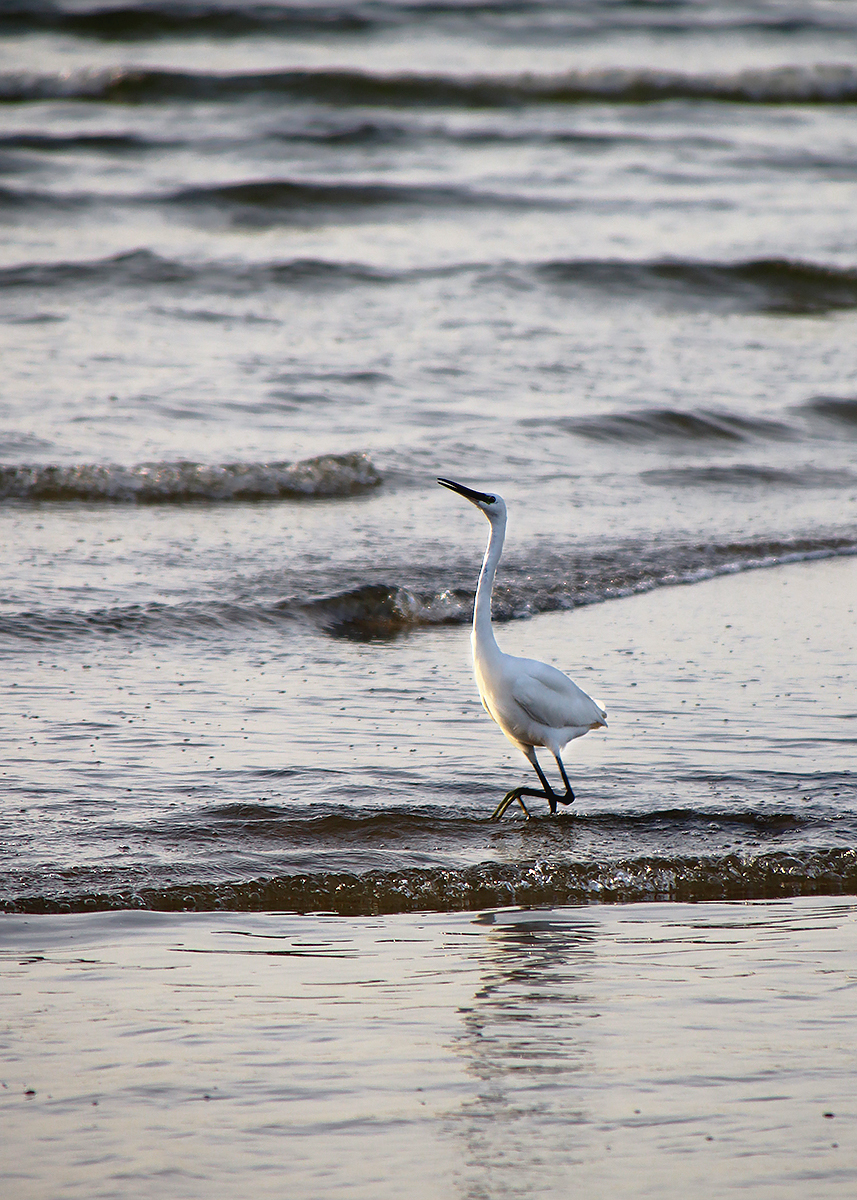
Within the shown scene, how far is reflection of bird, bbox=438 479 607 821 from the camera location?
426 cm

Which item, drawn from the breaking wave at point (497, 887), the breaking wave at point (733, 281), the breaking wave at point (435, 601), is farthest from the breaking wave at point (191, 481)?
the breaking wave at point (733, 281)

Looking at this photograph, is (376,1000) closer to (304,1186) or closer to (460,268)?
(304,1186)

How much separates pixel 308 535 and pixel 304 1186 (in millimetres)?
5202

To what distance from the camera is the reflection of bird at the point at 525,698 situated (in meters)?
4.26

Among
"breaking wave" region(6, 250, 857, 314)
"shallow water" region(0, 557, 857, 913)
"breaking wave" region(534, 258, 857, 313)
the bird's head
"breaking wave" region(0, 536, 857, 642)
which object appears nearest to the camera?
"shallow water" region(0, 557, 857, 913)

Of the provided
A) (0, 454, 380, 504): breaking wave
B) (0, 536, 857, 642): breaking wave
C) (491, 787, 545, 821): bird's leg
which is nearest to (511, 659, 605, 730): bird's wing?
(491, 787, 545, 821): bird's leg

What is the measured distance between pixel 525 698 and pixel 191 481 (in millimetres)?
4038

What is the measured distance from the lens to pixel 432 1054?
8.90ft

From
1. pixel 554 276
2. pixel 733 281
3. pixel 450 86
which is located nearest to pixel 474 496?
pixel 554 276

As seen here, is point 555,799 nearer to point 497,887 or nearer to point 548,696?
point 548,696

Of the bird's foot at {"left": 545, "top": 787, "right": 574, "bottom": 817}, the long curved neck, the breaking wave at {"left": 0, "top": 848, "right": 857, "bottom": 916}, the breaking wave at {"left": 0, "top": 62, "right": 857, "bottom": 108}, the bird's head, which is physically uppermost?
the breaking wave at {"left": 0, "top": 62, "right": 857, "bottom": 108}

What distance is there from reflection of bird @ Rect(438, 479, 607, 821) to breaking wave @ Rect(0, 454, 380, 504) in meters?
3.67

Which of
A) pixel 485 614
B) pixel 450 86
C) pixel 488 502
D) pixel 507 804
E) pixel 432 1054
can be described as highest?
pixel 450 86

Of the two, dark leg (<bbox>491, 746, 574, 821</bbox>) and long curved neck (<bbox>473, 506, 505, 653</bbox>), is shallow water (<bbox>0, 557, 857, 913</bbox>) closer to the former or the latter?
dark leg (<bbox>491, 746, 574, 821</bbox>)
